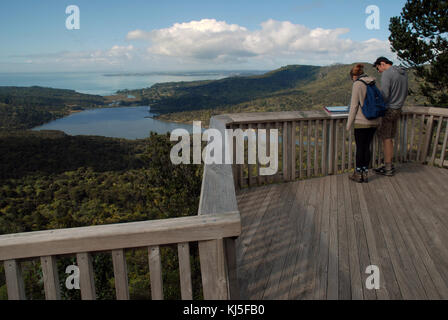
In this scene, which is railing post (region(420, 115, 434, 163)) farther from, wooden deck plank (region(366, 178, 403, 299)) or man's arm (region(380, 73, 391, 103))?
wooden deck plank (region(366, 178, 403, 299))

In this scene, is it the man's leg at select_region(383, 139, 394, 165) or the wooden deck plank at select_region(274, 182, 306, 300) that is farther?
the man's leg at select_region(383, 139, 394, 165)

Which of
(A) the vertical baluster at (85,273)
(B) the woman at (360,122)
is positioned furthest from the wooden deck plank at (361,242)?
(A) the vertical baluster at (85,273)

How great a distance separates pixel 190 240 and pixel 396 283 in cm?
179

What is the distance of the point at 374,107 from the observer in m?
4.11

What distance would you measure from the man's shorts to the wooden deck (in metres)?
0.68

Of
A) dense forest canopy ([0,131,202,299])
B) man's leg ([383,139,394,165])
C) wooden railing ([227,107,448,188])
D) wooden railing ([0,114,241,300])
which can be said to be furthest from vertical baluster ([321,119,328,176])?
dense forest canopy ([0,131,202,299])

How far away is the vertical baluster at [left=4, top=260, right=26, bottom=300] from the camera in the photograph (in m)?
1.27

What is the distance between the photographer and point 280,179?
4.67m

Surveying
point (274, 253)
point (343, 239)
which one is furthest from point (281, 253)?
point (343, 239)

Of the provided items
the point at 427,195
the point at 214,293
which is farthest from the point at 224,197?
the point at 427,195

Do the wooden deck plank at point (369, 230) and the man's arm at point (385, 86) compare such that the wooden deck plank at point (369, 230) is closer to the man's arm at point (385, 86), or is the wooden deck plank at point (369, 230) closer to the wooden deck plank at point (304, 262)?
the wooden deck plank at point (304, 262)

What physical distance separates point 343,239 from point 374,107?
2001 mm

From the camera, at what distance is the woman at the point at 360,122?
13.4 feet
